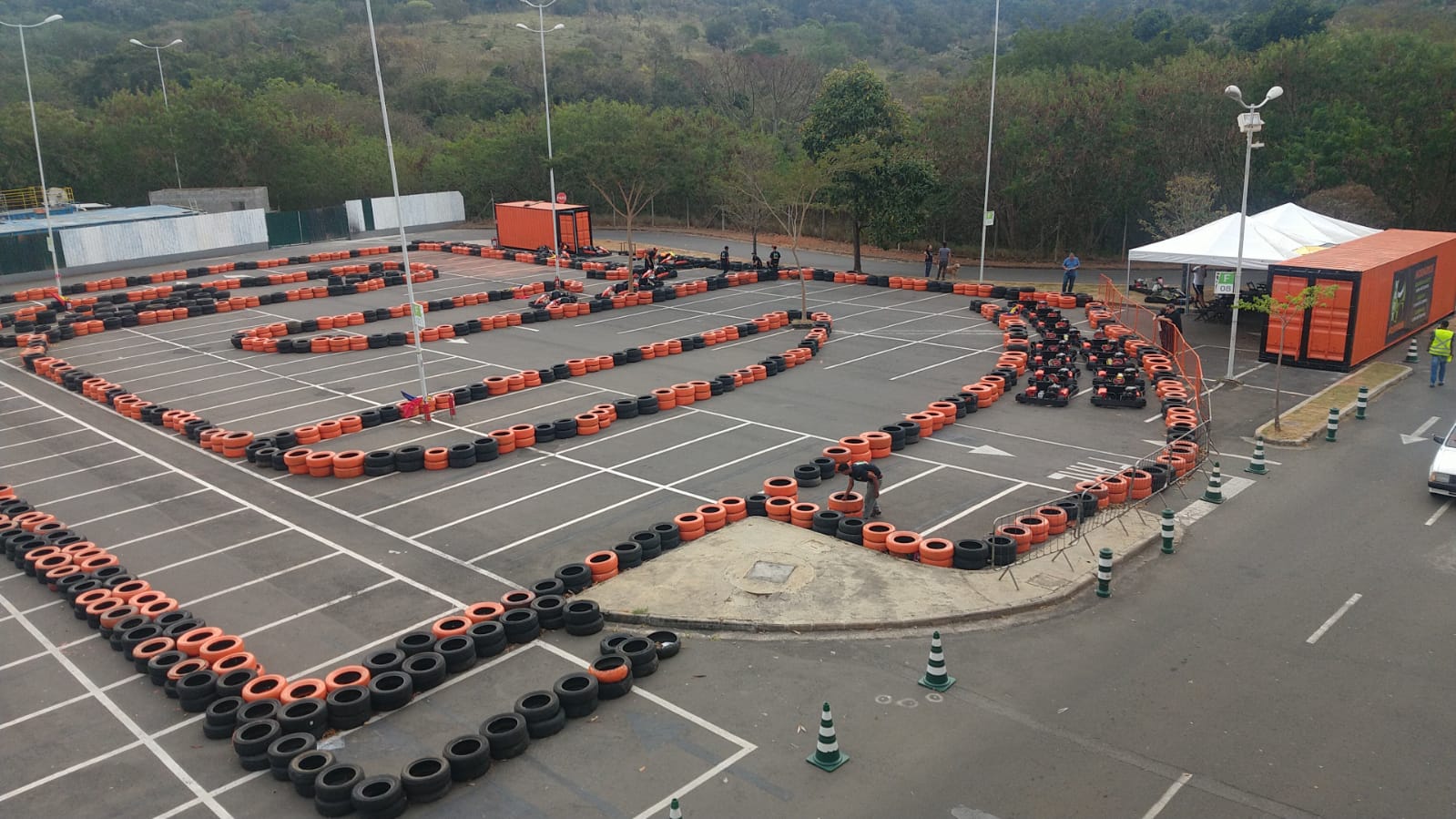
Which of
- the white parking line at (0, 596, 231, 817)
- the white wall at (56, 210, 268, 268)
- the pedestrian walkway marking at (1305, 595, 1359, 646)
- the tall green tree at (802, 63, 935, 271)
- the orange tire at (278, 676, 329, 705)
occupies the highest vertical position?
the tall green tree at (802, 63, 935, 271)

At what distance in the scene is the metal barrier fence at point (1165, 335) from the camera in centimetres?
2459

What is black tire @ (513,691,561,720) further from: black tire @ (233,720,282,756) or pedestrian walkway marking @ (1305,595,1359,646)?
pedestrian walkway marking @ (1305,595,1359,646)

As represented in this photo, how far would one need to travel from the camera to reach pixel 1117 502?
1814 centimetres

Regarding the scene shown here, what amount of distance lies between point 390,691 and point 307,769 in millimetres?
1662

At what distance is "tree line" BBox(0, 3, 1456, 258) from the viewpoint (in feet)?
142

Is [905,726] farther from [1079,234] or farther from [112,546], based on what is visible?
[1079,234]

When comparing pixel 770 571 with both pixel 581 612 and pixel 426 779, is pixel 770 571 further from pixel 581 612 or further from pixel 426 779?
pixel 426 779

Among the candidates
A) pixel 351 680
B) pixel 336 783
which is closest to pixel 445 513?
pixel 351 680

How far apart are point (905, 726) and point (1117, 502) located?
8581mm

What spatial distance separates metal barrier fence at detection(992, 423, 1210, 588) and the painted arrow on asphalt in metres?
5.20

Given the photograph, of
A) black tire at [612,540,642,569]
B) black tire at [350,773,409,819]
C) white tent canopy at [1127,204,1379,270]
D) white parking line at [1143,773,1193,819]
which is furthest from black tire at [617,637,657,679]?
Result: white tent canopy at [1127,204,1379,270]

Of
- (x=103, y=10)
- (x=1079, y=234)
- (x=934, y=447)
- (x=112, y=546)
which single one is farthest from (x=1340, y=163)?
(x=103, y=10)

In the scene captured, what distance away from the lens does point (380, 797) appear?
9.98 m

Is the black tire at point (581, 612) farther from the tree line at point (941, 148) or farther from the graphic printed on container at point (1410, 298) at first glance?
the tree line at point (941, 148)
